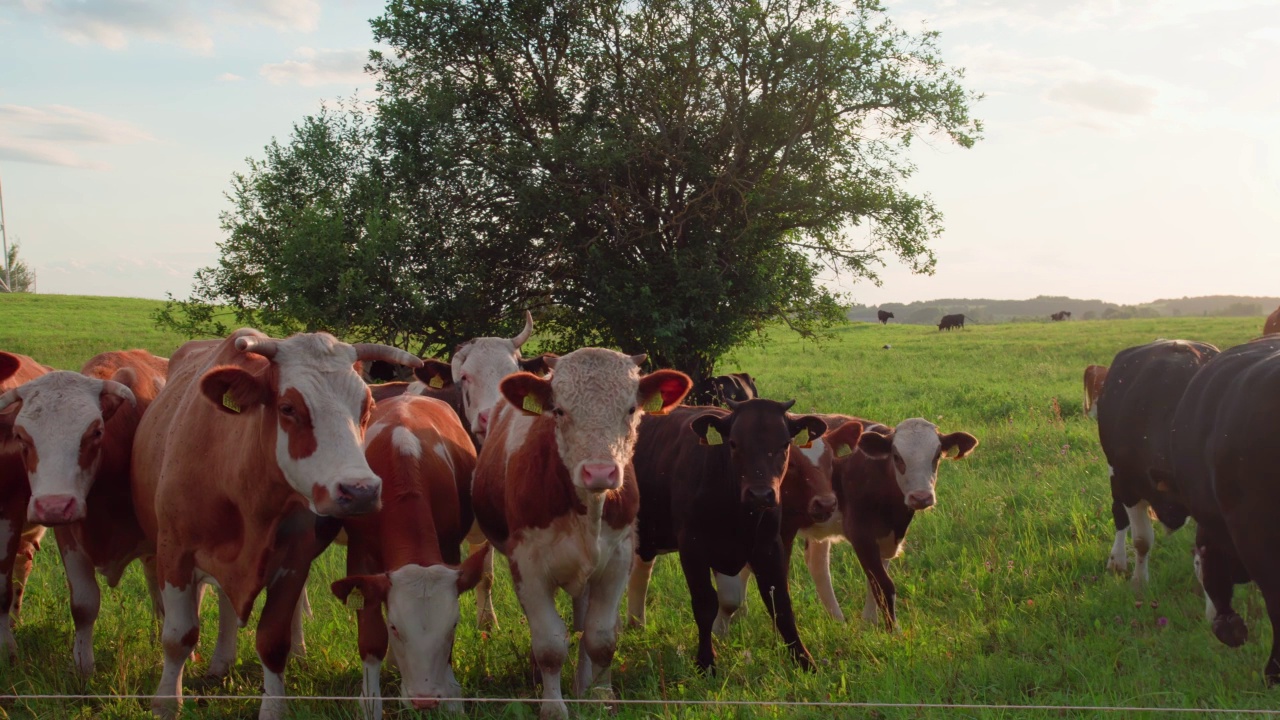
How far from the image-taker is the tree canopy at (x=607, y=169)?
17422 millimetres

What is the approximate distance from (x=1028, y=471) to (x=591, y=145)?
8965mm

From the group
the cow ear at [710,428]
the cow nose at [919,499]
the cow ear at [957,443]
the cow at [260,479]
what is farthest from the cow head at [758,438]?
the cow at [260,479]

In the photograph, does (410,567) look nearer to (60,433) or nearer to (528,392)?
(528,392)

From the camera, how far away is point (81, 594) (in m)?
6.48

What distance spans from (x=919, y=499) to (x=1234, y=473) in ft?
7.60

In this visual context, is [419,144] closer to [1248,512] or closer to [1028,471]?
[1028,471]

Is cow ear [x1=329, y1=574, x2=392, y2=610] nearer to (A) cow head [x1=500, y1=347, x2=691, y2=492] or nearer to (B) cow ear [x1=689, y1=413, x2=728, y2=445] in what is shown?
(A) cow head [x1=500, y1=347, x2=691, y2=492]

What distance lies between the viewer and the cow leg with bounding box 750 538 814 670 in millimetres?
6391

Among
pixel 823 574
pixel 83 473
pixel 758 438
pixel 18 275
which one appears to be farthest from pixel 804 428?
pixel 18 275

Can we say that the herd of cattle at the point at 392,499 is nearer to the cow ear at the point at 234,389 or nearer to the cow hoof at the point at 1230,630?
the cow ear at the point at 234,389

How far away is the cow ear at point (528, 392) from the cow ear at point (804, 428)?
1.82 meters

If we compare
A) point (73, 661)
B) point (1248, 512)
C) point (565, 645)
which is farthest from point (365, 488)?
point (1248, 512)

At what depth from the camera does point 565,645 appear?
5.64 meters

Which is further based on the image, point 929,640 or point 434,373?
point 434,373
